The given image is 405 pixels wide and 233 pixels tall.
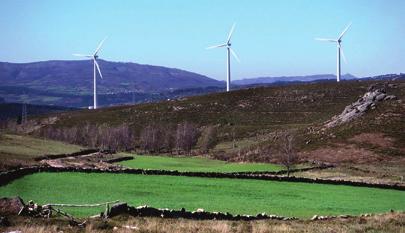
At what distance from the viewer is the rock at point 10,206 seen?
25812mm

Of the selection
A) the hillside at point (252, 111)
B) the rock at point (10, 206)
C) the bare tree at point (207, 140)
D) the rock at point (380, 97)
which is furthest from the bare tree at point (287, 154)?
the rock at point (10, 206)

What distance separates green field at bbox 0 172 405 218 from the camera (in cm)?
3753

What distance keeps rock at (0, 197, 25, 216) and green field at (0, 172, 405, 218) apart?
4.23 meters

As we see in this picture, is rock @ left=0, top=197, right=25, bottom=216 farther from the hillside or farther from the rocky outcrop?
the hillside

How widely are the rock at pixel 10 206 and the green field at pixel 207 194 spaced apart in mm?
4231

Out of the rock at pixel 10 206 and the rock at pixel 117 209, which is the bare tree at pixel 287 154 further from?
the rock at pixel 10 206

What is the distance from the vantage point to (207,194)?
44625mm

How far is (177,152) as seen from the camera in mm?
129500

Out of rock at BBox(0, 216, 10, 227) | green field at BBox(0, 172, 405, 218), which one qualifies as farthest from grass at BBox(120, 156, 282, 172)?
rock at BBox(0, 216, 10, 227)

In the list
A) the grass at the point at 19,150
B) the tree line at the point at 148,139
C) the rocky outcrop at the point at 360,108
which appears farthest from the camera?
the tree line at the point at 148,139

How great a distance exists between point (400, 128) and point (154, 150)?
53945mm

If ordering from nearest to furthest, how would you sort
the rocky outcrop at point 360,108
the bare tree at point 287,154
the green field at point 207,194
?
the green field at point 207,194, the bare tree at point 287,154, the rocky outcrop at point 360,108

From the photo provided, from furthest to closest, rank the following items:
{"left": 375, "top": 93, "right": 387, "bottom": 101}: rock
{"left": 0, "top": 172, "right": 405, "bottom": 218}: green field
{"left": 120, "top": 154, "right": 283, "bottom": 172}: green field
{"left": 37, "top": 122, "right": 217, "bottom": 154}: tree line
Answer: {"left": 37, "top": 122, "right": 217, "bottom": 154}: tree line
{"left": 375, "top": 93, "right": 387, "bottom": 101}: rock
{"left": 120, "top": 154, "right": 283, "bottom": 172}: green field
{"left": 0, "top": 172, "right": 405, "bottom": 218}: green field

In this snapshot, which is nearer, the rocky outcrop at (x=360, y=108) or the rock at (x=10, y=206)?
the rock at (x=10, y=206)
